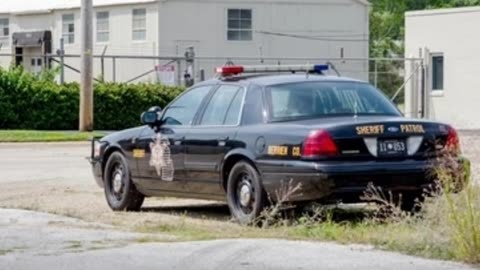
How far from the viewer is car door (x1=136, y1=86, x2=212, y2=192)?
14.1 metres

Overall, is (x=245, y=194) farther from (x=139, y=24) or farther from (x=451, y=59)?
(x=139, y=24)

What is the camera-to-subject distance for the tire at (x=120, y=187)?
15055 mm

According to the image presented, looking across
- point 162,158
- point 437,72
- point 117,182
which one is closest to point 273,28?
point 437,72

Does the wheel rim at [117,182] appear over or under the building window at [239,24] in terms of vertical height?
under

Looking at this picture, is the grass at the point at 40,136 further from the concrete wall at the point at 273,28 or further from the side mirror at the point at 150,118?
the side mirror at the point at 150,118

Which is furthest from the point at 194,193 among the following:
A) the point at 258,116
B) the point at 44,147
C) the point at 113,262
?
the point at 44,147

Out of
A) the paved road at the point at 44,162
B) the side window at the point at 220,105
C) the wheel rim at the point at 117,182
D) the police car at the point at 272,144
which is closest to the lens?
the police car at the point at 272,144

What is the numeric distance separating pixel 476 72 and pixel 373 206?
93.3 ft

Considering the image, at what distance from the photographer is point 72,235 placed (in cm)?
1201

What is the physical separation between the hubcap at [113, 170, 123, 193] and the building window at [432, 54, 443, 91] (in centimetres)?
2882

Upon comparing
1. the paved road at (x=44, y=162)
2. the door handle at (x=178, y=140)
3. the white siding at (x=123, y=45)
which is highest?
the white siding at (x=123, y=45)

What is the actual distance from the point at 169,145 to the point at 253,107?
1.30 m

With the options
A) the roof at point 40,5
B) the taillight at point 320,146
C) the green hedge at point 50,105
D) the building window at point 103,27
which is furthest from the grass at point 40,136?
the taillight at point 320,146

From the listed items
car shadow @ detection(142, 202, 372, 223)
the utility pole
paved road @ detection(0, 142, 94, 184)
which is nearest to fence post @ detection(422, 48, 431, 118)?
the utility pole
